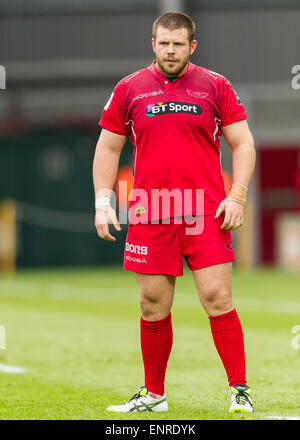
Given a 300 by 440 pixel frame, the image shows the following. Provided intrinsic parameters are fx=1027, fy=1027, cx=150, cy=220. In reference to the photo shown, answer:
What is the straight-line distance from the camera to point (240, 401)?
4.77m

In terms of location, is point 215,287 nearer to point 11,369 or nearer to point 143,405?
point 143,405

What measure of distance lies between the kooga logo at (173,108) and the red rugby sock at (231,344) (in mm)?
977

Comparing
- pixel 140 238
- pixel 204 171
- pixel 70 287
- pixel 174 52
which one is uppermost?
pixel 174 52

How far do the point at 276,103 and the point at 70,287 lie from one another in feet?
27.6

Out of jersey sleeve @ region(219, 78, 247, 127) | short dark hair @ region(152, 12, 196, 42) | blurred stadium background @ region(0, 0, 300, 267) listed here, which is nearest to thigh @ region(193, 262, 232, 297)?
jersey sleeve @ region(219, 78, 247, 127)

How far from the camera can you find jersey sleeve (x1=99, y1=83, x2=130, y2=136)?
499 cm

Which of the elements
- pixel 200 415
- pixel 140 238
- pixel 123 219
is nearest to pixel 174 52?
pixel 140 238

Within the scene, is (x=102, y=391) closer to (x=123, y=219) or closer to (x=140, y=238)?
(x=140, y=238)

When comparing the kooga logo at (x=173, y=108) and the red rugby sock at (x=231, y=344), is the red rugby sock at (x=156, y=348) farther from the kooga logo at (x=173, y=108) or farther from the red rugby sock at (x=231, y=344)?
the kooga logo at (x=173, y=108)

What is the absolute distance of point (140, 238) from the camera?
194 inches

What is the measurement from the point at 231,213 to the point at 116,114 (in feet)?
2.47

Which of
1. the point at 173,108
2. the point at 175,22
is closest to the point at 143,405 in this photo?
the point at 173,108

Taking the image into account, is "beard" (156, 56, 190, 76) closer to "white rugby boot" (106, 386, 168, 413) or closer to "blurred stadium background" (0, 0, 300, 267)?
"white rugby boot" (106, 386, 168, 413)

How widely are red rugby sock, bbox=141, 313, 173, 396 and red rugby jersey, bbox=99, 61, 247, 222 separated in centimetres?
53
